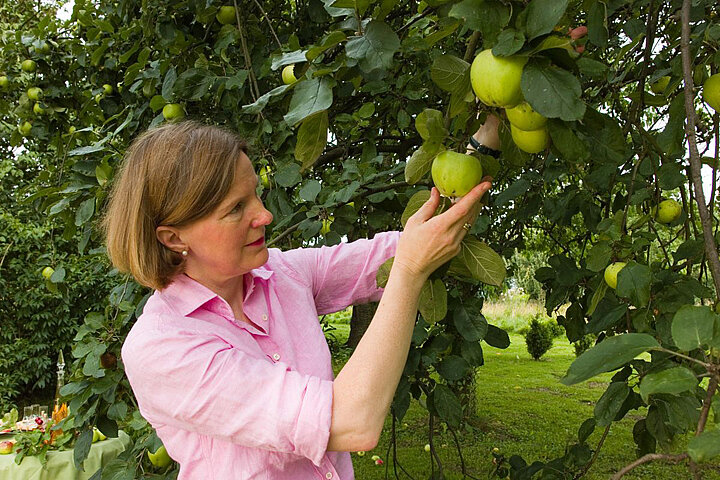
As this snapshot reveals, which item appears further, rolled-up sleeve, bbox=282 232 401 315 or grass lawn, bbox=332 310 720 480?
grass lawn, bbox=332 310 720 480

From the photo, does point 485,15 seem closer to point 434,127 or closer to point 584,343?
point 434,127

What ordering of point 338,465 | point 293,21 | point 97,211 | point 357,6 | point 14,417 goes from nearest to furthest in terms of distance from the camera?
point 357,6, point 338,465, point 97,211, point 293,21, point 14,417

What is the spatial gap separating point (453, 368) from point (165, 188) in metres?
0.86

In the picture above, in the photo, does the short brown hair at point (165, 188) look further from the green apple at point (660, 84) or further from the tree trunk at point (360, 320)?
the tree trunk at point (360, 320)

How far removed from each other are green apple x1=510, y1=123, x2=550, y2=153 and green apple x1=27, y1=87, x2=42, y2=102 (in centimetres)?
222

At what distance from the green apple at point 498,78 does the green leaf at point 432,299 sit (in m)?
0.36

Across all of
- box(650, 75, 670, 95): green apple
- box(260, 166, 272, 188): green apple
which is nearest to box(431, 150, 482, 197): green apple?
box(260, 166, 272, 188): green apple

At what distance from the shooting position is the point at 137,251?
120 cm

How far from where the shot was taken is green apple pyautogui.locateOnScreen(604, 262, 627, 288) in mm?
1376

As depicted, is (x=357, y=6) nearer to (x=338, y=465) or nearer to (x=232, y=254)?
(x=232, y=254)

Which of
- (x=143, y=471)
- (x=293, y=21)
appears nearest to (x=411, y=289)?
(x=143, y=471)

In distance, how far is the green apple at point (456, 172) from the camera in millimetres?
813

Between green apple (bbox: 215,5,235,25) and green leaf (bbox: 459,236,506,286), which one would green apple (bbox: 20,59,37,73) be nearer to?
green apple (bbox: 215,5,235,25)

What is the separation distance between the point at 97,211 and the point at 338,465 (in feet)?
3.79
